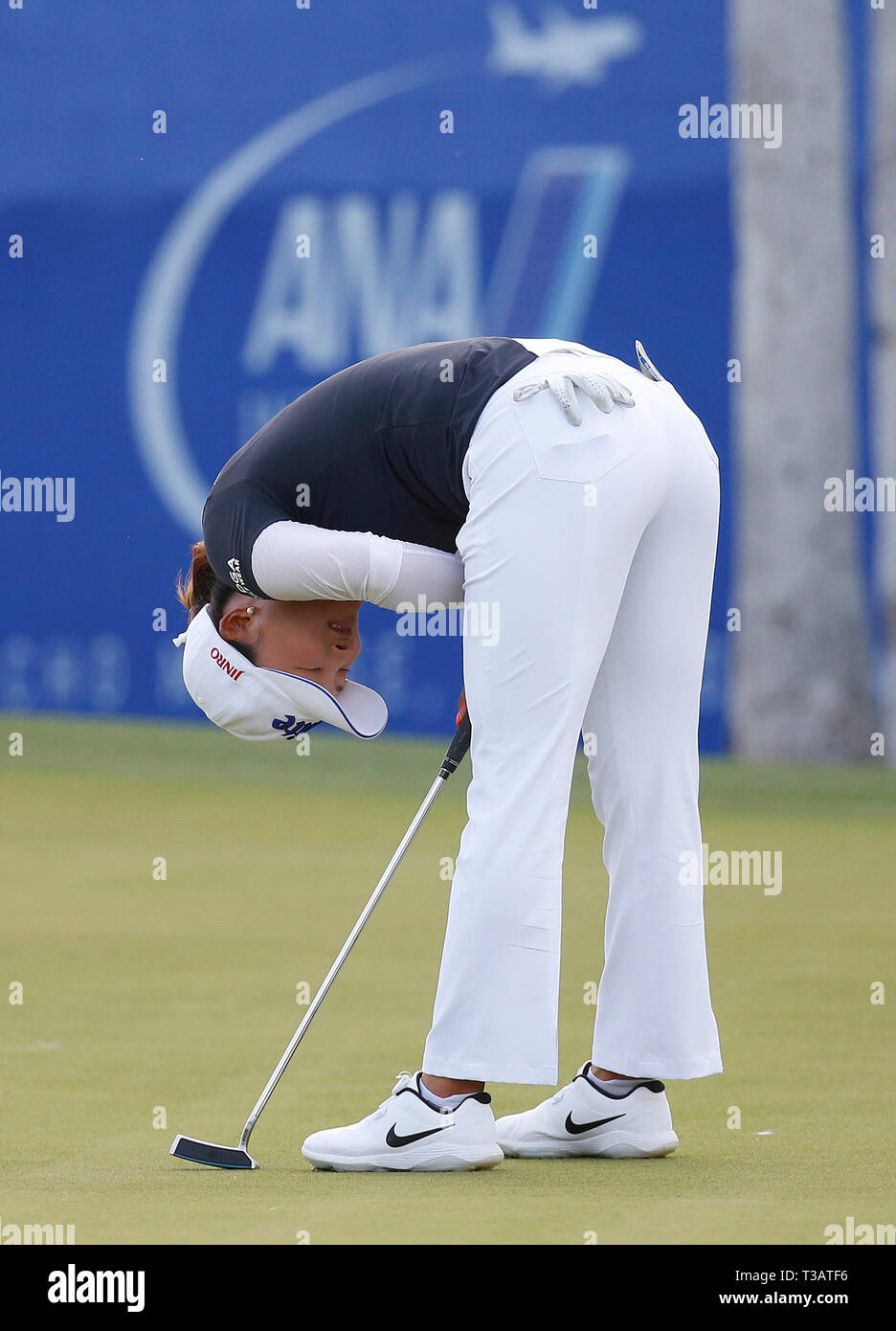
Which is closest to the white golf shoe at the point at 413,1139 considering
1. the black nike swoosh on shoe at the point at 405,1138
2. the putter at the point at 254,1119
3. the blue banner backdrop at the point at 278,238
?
the black nike swoosh on shoe at the point at 405,1138

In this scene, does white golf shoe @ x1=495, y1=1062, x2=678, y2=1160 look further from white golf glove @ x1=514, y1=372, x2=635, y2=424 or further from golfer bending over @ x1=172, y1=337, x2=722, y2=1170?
white golf glove @ x1=514, y1=372, x2=635, y2=424

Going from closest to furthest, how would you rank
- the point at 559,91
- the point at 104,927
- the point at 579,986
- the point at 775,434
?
1. the point at 579,986
2. the point at 104,927
3. the point at 775,434
4. the point at 559,91

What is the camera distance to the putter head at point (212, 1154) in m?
2.78

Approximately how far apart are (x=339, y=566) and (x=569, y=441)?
359 millimetres

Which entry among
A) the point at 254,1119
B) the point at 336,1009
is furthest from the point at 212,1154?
the point at 336,1009

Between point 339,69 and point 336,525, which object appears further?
point 339,69

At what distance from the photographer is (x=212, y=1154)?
9.20ft

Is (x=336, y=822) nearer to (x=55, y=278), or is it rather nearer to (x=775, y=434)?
(x=775, y=434)

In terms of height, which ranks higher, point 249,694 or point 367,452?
point 367,452

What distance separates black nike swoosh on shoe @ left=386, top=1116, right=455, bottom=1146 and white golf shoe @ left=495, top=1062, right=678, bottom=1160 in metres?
0.26

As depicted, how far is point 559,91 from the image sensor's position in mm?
10688

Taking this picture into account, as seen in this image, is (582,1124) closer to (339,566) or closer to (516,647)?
(516,647)
